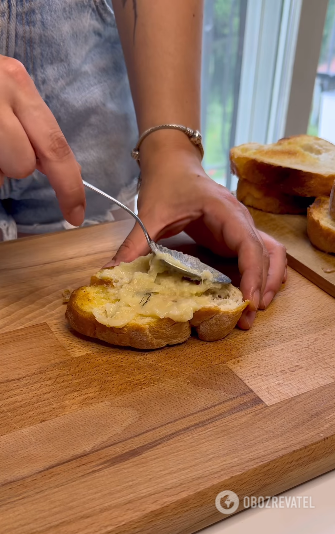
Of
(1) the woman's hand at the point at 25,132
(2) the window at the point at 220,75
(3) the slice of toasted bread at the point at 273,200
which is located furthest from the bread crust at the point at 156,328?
(2) the window at the point at 220,75

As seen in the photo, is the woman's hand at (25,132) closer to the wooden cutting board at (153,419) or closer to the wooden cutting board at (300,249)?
the wooden cutting board at (153,419)

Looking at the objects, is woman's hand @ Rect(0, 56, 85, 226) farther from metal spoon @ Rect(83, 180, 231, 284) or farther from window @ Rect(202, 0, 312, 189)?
window @ Rect(202, 0, 312, 189)

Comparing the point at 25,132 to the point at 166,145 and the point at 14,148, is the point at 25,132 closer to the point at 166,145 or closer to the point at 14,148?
the point at 14,148

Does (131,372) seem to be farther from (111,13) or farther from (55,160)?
(111,13)

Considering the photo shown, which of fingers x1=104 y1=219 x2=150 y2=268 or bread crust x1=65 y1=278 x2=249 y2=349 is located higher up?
fingers x1=104 y1=219 x2=150 y2=268

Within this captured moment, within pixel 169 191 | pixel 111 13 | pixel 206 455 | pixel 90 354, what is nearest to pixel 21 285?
pixel 90 354

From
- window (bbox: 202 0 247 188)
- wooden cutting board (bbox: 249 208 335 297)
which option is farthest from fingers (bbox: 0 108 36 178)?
window (bbox: 202 0 247 188)

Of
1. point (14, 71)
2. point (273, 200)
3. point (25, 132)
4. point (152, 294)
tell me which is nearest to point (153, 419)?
point (152, 294)
